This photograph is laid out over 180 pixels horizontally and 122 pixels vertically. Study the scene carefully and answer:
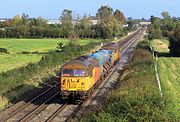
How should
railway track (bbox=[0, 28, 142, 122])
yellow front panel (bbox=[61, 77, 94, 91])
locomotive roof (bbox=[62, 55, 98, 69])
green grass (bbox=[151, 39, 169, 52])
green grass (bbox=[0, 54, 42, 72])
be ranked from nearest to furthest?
railway track (bbox=[0, 28, 142, 122]), yellow front panel (bbox=[61, 77, 94, 91]), locomotive roof (bbox=[62, 55, 98, 69]), green grass (bbox=[0, 54, 42, 72]), green grass (bbox=[151, 39, 169, 52])

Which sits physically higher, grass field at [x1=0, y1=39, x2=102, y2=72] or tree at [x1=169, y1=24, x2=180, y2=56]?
tree at [x1=169, y1=24, x2=180, y2=56]


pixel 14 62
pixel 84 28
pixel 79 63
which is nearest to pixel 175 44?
pixel 14 62

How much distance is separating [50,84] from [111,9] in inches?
5378

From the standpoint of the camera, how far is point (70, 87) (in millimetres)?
25156

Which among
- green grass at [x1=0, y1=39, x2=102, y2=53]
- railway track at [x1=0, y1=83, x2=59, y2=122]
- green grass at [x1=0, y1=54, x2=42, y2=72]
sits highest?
railway track at [x1=0, y1=83, x2=59, y2=122]

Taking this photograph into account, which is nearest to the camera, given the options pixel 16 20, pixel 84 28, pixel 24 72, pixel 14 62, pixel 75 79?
pixel 75 79

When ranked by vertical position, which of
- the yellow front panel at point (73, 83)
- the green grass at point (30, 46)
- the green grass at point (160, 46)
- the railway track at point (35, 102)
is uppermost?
the yellow front panel at point (73, 83)

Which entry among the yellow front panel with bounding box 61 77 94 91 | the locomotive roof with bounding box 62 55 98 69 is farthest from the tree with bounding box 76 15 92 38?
Answer: the yellow front panel with bounding box 61 77 94 91

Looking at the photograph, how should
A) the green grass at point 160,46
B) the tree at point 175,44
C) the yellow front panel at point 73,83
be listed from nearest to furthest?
the yellow front panel at point 73,83, the tree at point 175,44, the green grass at point 160,46

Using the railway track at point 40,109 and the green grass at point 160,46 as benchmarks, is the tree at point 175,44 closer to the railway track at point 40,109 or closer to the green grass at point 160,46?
the green grass at point 160,46

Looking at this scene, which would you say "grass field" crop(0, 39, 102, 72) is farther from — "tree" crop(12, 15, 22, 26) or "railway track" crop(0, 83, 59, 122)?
"tree" crop(12, 15, 22, 26)

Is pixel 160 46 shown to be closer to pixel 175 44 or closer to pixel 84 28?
pixel 175 44

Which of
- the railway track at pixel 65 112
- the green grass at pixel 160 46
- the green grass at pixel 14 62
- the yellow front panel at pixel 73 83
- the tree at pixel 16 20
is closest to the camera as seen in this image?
the railway track at pixel 65 112

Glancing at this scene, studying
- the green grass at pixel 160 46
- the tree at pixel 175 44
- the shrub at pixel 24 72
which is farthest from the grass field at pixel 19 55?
the tree at pixel 175 44
